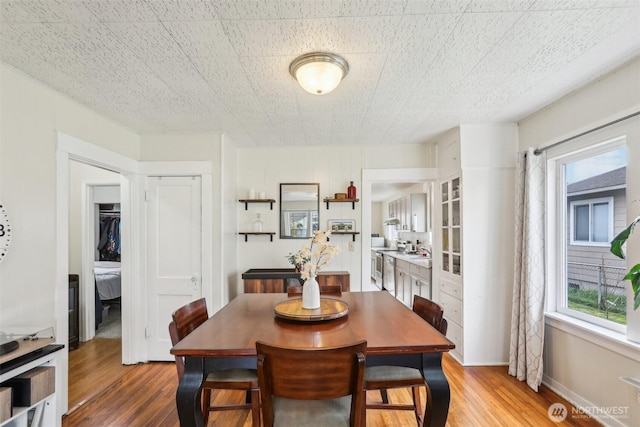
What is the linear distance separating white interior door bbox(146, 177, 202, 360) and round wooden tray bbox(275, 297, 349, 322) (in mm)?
1556

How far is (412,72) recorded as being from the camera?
2057mm

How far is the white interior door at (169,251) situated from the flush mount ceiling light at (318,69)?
6.22 ft

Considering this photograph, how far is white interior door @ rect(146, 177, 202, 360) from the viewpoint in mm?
3252

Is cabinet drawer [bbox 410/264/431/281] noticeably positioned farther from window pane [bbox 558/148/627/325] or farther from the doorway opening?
the doorway opening

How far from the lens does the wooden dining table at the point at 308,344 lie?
4.90ft

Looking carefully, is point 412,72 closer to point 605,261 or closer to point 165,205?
point 605,261

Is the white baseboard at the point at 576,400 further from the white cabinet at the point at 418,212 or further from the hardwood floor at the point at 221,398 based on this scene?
the white cabinet at the point at 418,212

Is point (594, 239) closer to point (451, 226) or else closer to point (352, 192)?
point (451, 226)

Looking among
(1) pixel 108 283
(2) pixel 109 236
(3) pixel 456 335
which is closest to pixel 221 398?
(3) pixel 456 335

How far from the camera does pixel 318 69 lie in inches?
72.8

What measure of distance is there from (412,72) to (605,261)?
2026mm

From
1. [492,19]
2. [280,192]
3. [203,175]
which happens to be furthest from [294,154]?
[492,19]

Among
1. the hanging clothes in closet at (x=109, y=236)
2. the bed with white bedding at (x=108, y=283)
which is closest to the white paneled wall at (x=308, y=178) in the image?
the bed with white bedding at (x=108, y=283)

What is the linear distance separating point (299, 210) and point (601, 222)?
2.89 meters
